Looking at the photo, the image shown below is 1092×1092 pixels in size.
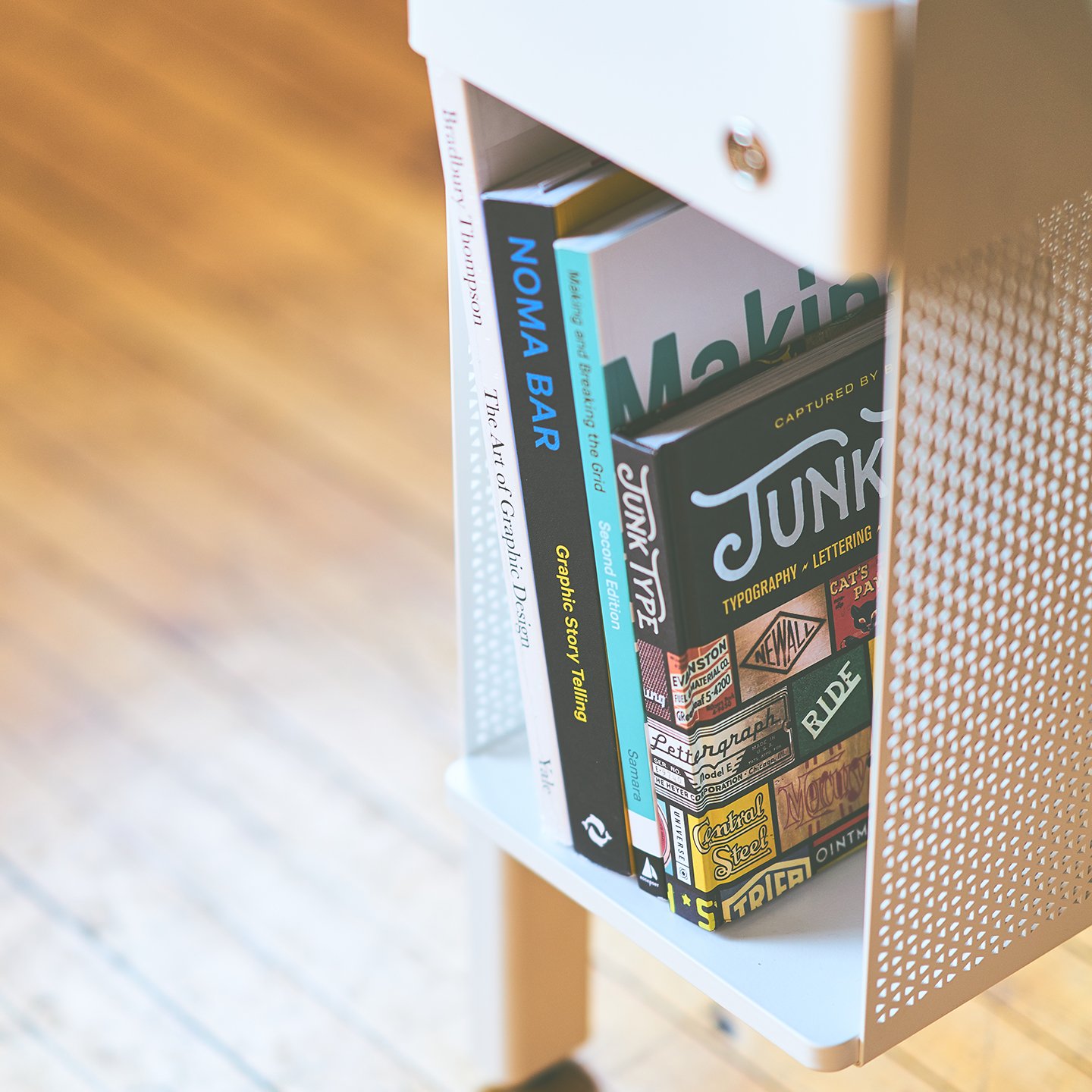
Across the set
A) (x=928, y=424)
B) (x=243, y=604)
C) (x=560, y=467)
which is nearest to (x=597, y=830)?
(x=560, y=467)

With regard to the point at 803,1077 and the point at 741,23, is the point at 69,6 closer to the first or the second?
the point at 803,1077

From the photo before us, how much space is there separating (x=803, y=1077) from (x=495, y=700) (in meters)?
0.45

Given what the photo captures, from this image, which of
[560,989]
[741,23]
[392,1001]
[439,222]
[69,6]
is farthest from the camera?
[69,6]

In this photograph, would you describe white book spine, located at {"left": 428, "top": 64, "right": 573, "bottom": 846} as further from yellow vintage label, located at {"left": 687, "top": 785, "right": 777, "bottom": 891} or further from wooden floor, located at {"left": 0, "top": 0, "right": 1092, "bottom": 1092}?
wooden floor, located at {"left": 0, "top": 0, "right": 1092, "bottom": 1092}

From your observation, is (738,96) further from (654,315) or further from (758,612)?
(758,612)

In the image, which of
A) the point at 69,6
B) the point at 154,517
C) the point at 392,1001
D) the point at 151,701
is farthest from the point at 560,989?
the point at 69,6

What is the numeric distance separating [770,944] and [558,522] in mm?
228

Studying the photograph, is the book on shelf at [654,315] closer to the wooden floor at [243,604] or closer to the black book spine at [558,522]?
the black book spine at [558,522]

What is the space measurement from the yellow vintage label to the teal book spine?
0.03 metres

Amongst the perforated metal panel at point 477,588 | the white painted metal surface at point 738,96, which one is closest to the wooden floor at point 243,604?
the perforated metal panel at point 477,588

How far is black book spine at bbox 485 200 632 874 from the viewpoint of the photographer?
24.0 inches

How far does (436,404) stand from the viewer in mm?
1773

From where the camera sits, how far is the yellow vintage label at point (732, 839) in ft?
2.33

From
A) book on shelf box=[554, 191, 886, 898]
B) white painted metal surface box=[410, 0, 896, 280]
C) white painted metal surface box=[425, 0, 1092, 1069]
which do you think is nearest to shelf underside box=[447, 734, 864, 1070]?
white painted metal surface box=[425, 0, 1092, 1069]
